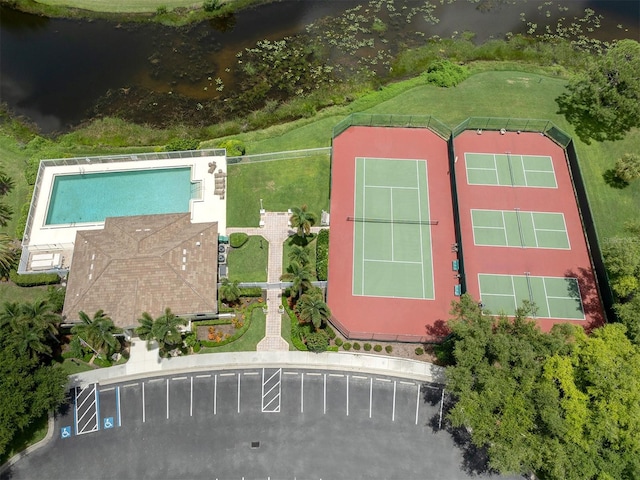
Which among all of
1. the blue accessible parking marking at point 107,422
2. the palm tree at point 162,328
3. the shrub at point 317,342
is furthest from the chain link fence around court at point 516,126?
the blue accessible parking marking at point 107,422

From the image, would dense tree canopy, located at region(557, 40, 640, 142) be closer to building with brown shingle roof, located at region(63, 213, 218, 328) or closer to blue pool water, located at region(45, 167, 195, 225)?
building with brown shingle roof, located at region(63, 213, 218, 328)

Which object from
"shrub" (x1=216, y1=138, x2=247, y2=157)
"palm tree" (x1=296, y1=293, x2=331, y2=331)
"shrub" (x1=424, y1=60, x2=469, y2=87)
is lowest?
"palm tree" (x1=296, y1=293, x2=331, y2=331)

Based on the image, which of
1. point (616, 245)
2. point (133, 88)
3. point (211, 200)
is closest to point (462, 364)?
point (616, 245)

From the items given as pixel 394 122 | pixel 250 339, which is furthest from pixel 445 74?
pixel 250 339

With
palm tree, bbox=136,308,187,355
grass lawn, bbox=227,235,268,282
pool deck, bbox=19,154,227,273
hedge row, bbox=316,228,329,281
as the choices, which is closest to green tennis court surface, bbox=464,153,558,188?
hedge row, bbox=316,228,329,281

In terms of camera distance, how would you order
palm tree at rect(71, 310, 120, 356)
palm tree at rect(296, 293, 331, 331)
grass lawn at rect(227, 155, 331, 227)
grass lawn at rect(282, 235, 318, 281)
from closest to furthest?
palm tree at rect(71, 310, 120, 356) < palm tree at rect(296, 293, 331, 331) < grass lawn at rect(282, 235, 318, 281) < grass lawn at rect(227, 155, 331, 227)

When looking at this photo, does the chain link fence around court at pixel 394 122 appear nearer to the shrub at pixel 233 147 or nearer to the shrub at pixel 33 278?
the shrub at pixel 233 147

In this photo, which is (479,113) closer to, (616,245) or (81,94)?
(616,245)
